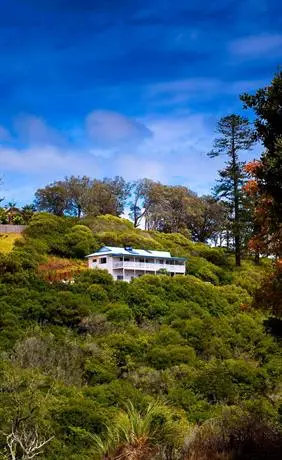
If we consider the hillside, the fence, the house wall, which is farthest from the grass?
the house wall

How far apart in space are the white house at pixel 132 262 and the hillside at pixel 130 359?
1.44 metres

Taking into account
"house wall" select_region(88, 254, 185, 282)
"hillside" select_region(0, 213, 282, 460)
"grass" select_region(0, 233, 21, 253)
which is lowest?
"hillside" select_region(0, 213, 282, 460)

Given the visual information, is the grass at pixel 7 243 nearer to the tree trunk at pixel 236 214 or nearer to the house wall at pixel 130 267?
the house wall at pixel 130 267

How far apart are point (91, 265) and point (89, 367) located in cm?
1644

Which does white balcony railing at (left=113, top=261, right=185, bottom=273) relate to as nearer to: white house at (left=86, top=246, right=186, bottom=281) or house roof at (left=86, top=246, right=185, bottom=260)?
white house at (left=86, top=246, right=186, bottom=281)

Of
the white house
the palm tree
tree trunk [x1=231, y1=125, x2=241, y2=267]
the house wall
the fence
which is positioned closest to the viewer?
the palm tree

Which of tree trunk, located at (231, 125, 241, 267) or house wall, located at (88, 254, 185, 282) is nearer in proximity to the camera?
house wall, located at (88, 254, 185, 282)

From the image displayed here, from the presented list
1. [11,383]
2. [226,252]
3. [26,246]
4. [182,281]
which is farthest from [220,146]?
[11,383]

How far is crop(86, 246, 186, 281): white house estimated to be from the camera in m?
41.3

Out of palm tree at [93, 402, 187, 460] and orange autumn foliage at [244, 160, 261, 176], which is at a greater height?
orange autumn foliage at [244, 160, 261, 176]

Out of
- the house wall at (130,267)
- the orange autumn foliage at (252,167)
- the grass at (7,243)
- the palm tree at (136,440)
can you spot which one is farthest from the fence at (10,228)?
the palm tree at (136,440)

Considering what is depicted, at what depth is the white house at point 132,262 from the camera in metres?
41.3

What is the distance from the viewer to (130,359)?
2742 cm

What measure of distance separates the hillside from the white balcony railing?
4.68 ft
